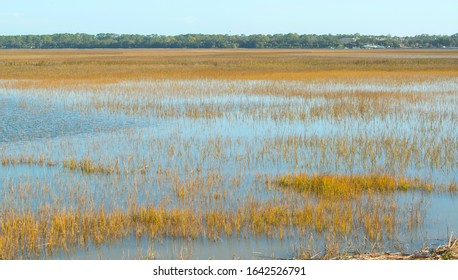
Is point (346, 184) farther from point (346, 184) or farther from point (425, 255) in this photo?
point (425, 255)

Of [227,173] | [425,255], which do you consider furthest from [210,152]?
[425,255]

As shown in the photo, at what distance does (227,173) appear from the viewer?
11.0 m

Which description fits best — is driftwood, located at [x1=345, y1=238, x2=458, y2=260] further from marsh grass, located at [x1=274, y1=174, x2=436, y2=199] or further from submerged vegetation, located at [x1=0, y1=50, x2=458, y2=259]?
marsh grass, located at [x1=274, y1=174, x2=436, y2=199]

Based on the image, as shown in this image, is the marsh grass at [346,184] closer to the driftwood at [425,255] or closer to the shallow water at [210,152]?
the shallow water at [210,152]

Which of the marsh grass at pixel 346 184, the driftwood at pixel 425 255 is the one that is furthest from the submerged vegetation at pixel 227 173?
the driftwood at pixel 425 255

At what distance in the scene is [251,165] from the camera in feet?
38.2

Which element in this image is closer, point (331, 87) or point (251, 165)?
point (251, 165)

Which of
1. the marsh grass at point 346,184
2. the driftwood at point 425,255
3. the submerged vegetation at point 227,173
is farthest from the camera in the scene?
the marsh grass at point 346,184

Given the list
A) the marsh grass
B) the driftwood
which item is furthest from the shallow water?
the driftwood

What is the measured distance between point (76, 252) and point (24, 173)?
14.9ft


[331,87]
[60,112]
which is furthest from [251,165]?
[331,87]

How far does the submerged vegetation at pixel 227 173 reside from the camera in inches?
295

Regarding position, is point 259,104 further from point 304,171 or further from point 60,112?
point 304,171

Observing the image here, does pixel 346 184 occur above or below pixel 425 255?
below
